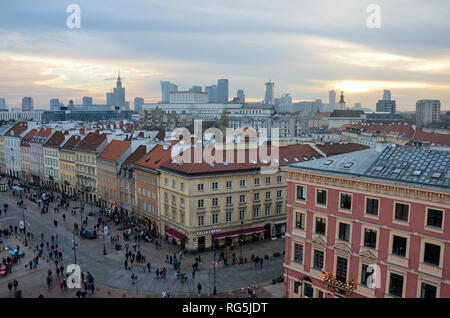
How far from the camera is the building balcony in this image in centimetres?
3122

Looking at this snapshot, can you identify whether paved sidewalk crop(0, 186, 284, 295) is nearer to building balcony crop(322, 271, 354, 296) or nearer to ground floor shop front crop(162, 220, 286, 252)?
ground floor shop front crop(162, 220, 286, 252)

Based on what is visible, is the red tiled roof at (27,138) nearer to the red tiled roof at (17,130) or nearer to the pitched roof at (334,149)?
the red tiled roof at (17,130)

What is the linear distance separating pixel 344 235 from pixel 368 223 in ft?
8.53

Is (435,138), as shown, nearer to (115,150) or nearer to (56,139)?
(115,150)

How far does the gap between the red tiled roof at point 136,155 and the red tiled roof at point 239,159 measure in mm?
14618

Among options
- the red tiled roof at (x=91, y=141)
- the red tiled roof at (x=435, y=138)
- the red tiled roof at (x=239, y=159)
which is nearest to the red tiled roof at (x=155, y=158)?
the red tiled roof at (x=239, y=159)

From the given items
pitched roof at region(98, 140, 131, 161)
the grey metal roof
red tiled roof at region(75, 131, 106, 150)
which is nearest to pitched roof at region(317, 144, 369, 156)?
the grey metal roof

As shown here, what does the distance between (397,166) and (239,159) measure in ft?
91.8

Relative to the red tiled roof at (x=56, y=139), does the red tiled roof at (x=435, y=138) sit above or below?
above

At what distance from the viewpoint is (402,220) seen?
2852 cm

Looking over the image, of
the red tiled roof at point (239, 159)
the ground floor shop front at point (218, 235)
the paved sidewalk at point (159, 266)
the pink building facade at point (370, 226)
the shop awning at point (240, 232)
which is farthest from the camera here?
the shop awning at point (240, 232)

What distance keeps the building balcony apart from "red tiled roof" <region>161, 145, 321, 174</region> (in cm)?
2300

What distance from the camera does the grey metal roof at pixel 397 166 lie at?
92.1 ft
